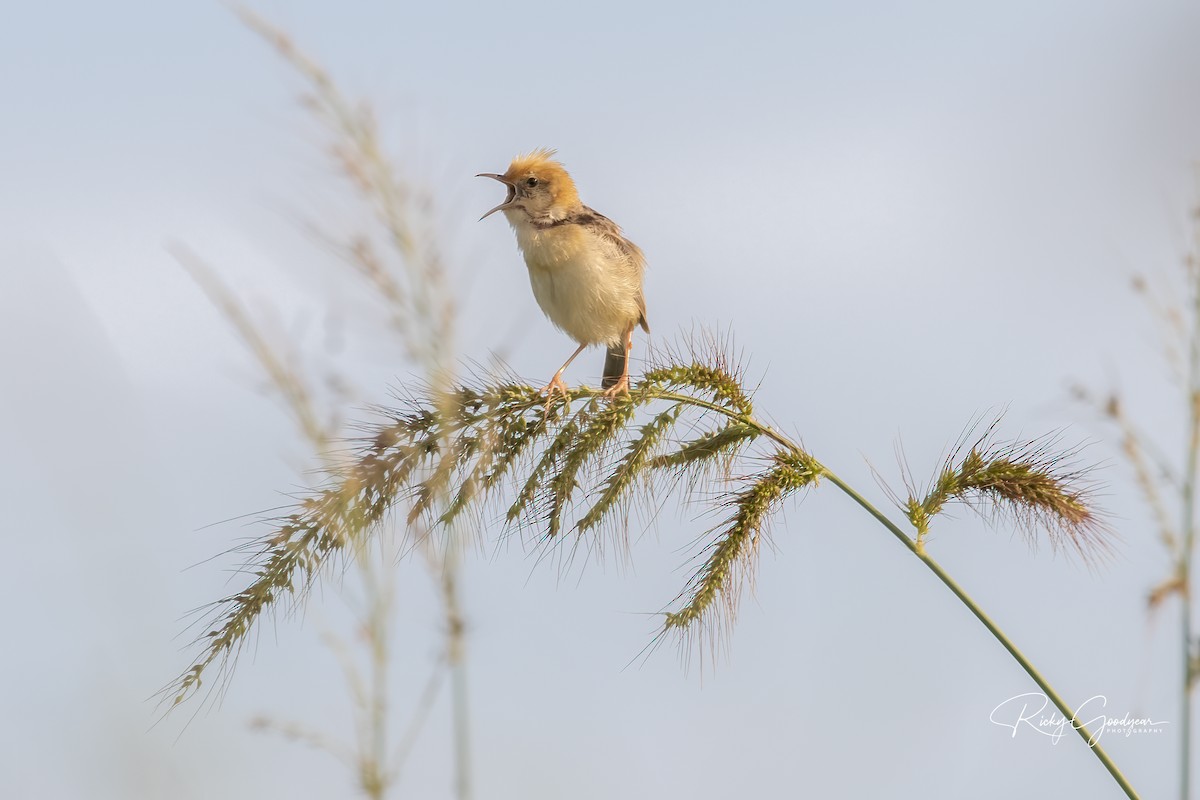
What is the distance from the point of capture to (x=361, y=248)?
6.67 ft

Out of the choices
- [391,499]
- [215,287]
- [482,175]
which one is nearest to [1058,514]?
[391,499]

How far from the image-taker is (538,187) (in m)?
6.31

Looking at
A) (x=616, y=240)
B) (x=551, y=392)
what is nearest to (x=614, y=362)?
(x=616, y=240)

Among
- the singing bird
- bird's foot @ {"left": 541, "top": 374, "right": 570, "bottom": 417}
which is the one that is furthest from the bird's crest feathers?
bird's foot @ {"left": 541, "top": 374, "right": 570, "bottom": 417}

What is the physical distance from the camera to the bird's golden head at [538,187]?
6246 mm

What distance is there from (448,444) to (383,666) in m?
0.41

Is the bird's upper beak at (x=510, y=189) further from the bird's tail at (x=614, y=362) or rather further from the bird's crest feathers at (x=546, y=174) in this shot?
the bird's tail at (x=614, y=362)

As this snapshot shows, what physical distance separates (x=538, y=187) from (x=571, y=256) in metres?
0.50

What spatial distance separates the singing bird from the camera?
605 cm

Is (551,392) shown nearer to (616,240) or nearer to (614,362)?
(616,240)

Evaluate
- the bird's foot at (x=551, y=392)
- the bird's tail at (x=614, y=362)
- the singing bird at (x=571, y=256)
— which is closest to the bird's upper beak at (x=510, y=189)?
the singing bird at (x=571, y=256)

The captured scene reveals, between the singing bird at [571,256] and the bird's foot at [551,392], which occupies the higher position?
the singing bird at [571,256]

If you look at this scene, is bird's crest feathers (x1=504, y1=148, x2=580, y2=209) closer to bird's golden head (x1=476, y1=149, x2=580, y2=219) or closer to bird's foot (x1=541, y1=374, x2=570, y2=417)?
bird's golden head (x1=476, y1=149, x2=580, y2=219)

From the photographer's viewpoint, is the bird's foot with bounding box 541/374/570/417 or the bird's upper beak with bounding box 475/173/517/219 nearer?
the bird's foot with bounding box 541/374/570/417
